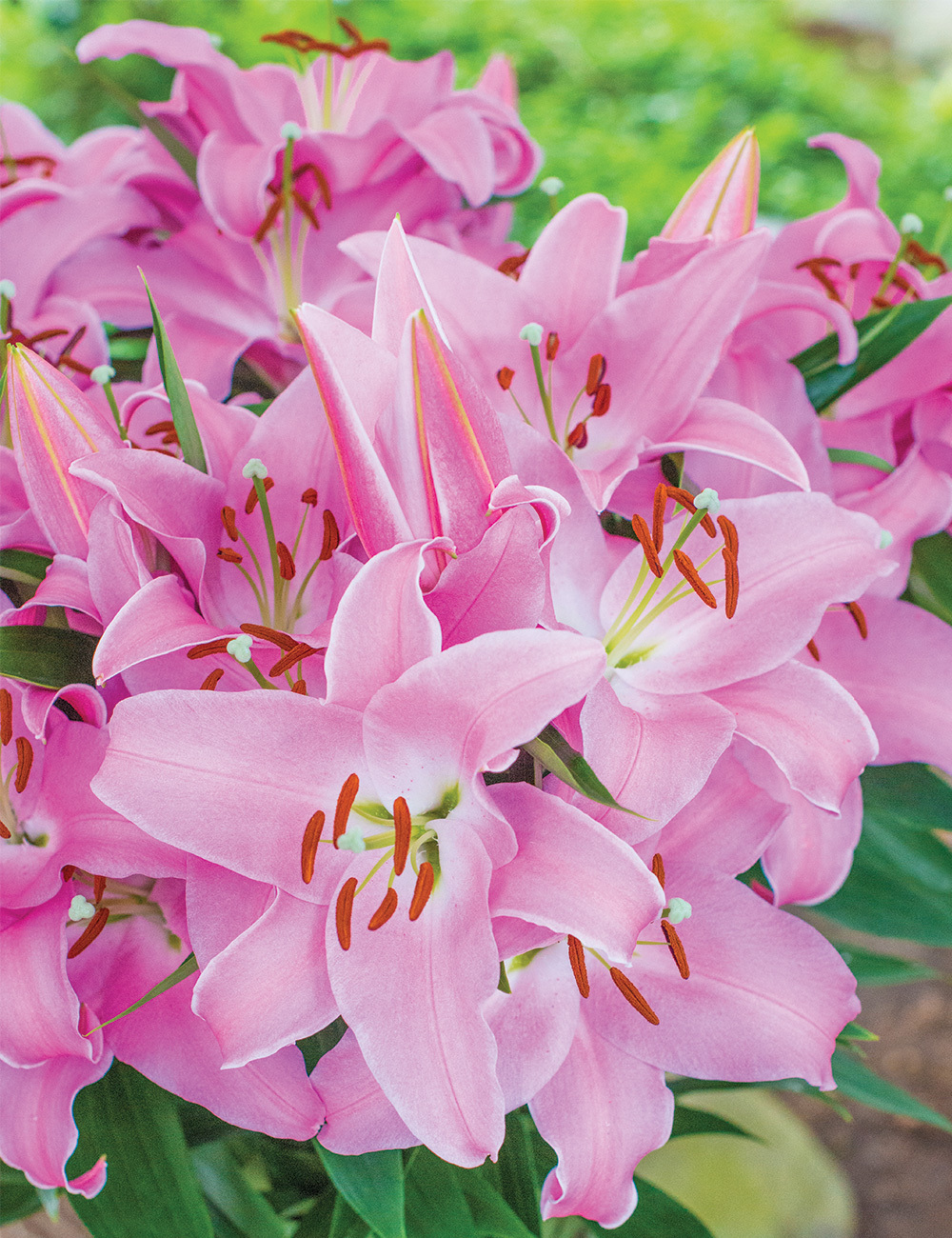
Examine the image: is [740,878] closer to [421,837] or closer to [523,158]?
[421,837]

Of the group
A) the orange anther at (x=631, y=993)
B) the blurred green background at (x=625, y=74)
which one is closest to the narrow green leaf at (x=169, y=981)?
the orange anther at (x=631, y=993)

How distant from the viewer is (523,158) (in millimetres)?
467

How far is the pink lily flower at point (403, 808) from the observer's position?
9.4 inches

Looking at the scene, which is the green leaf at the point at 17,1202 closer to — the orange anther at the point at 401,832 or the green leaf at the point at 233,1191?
the green leaf at the point at 233,1191

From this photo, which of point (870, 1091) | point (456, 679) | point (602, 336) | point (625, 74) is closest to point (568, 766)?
point (456, 679)

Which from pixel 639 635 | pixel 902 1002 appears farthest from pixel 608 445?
pixel 902 1002

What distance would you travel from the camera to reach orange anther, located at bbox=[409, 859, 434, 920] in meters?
0.25

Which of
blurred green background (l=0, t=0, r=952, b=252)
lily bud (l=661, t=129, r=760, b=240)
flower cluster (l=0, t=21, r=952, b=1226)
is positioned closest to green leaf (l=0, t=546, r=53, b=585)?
flower cluster (l=0, t=21, r=952, b=1226)

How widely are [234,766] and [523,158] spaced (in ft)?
1.02

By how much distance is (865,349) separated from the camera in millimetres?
402

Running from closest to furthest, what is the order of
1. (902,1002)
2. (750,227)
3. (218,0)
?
(750,227)
(902,1002)
(218,0)

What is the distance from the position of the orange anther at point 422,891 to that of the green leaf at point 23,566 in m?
0.13

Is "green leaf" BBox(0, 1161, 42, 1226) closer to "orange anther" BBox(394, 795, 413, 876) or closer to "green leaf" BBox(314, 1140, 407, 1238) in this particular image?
"green leaf" BBox(314, 1140, 407, 1238)

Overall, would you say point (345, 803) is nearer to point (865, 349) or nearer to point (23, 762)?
point (23, 762)
